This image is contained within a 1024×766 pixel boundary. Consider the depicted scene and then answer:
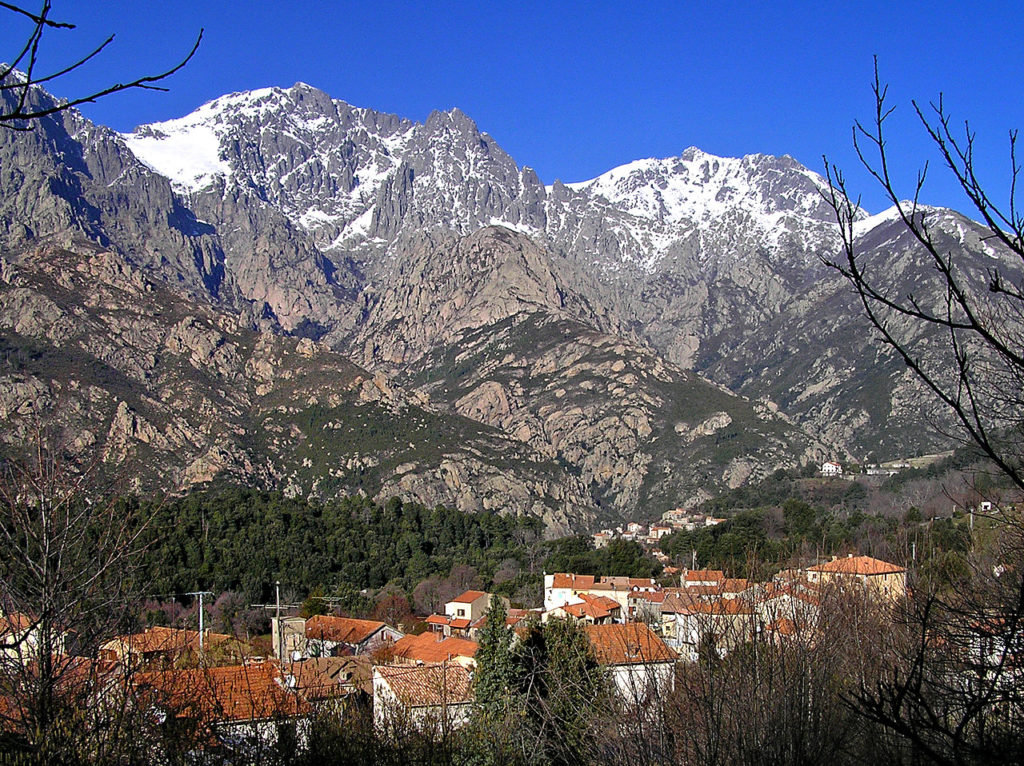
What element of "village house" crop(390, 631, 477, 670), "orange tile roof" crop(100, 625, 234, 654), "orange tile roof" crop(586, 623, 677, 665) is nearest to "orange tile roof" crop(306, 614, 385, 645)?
"village house" crop(390, 631, 477, 670)

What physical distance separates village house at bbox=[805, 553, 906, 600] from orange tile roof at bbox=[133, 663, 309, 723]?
1329 cm

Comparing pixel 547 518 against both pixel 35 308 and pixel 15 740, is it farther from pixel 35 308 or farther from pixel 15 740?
pixel 15 740

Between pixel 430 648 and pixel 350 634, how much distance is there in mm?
7050

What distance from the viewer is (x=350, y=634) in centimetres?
4203

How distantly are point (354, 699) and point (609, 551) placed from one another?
5721cm

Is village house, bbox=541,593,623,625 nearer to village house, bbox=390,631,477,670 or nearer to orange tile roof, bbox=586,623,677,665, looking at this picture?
village house, bbox=390,631,477,670

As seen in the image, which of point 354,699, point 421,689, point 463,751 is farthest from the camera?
point 421,689

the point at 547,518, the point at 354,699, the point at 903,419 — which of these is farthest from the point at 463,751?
the point at 903,419

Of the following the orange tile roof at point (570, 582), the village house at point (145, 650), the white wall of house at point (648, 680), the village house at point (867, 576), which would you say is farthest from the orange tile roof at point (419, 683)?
the orange tile roof at point (570, 582)

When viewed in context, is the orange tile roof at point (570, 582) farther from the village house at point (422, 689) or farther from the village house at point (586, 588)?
the village house at point (422, 689)

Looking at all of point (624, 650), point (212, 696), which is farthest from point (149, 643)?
point (624, 650)

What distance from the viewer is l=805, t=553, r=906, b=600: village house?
24875 millimetres

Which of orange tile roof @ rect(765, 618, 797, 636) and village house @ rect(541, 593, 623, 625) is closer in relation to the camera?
orange tile roof @ rect(765, 618, 797, 636)

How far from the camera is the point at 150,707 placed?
37.3ft
